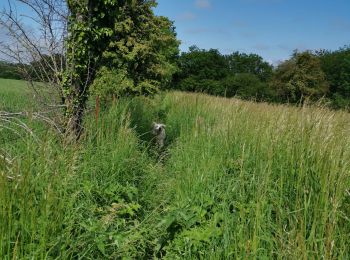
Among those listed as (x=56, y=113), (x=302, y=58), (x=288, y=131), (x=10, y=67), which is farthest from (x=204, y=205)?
(x=302, y=58)

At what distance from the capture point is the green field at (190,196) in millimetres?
2207

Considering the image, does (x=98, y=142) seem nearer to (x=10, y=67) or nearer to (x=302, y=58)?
(x=10, y=67)

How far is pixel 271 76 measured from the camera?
3231cm

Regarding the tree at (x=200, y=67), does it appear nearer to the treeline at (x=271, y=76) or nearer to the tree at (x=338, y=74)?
the treeline at (x=271, y=76)

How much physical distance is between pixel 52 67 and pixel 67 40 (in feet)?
1.78

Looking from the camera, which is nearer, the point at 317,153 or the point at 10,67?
the point at 317,153

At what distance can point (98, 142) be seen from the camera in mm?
4559

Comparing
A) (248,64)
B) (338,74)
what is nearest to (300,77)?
(338,74)

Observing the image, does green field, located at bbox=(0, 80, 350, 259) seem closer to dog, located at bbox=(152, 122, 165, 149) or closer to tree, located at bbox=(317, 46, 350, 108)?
dog, located at bbox=(152, 122, 165, 149)

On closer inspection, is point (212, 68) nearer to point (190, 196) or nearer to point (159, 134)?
point (159, 134)

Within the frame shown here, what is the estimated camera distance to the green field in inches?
86.9

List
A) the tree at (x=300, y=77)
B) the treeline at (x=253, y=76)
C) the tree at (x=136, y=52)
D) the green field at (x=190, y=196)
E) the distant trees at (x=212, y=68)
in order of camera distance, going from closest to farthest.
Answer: the green field at (x=190, y=196) → the treeline at (x=253, y=76) → the tree at (x=136, y=52) → the tree at (x=300, y=77) → the distant trees at (x=212, y=68)

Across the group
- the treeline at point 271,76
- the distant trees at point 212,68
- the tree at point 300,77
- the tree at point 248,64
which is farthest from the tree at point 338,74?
the tree at point 248,64

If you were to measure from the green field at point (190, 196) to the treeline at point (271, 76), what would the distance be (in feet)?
25.1
